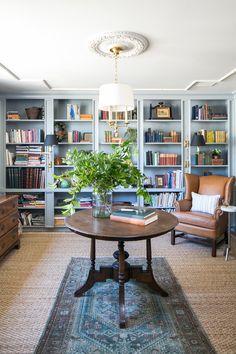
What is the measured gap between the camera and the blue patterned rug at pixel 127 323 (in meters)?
1.80

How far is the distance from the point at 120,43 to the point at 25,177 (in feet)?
9.49

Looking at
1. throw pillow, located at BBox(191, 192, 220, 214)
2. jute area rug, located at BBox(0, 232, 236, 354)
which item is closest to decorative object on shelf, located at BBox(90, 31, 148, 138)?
jute area rug, located at BBox(0, 232, 236, 354)

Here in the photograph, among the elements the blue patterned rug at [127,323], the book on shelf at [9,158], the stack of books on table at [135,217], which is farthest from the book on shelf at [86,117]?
the blue patterned rug at [127,323]

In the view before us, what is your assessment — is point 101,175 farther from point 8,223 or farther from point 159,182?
point 159,182

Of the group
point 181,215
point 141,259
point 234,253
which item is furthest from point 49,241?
point 234,253

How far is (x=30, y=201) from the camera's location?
459 centimetres

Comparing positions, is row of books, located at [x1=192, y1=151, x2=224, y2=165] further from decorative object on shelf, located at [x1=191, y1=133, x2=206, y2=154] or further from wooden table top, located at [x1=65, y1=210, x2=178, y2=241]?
wooden table top, located at [x1=65, y1=210, x2=178, y2=241]

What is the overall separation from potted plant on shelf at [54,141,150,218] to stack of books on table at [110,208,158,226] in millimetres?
126

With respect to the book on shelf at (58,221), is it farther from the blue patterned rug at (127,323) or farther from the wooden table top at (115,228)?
the wooden table top at (115,228)

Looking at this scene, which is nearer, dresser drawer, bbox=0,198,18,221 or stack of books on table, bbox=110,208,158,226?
stack of books on table, bbox=110,208,158,226

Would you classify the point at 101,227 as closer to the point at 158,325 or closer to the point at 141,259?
the point at 158,325

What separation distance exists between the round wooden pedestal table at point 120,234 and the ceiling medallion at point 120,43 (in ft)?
5.24

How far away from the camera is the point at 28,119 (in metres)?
4.56

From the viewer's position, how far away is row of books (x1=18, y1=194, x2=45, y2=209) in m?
4.57
